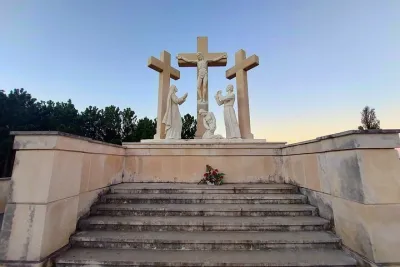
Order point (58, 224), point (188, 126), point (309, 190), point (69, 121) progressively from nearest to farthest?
point (58, 224), point (309, 190), point (69, 121), point (188, 126)

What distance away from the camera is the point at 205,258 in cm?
240

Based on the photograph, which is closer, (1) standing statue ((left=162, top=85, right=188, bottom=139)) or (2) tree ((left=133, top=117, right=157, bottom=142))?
(1) standing statue ((left=162, top=85, right=188, bottom=139))

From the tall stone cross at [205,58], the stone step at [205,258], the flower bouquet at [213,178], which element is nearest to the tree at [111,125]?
the tall stone cross at [205,58]

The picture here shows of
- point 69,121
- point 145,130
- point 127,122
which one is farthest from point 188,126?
point 69,121

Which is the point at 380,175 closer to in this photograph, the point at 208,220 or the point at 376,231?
the point at 376,231

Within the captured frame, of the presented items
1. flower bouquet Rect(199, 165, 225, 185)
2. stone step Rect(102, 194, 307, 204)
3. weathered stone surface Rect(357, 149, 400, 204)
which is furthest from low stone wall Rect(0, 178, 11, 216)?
weathered stone surface Rect(357, 149, 400, 204)

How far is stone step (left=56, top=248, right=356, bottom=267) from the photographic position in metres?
2.31

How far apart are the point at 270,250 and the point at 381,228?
1.46 m

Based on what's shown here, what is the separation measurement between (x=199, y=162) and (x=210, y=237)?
299 cm

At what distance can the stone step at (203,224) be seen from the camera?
120 inches

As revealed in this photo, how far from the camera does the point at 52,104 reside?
25062 millimetres

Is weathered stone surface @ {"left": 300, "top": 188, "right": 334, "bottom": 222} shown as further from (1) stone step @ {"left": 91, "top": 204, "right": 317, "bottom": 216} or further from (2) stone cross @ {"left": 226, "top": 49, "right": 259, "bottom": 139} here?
(2) stone cross @ {"left": 226, "top": 49, "right": 259, "bottom": 139}

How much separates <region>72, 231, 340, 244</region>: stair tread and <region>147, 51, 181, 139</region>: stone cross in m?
4.60

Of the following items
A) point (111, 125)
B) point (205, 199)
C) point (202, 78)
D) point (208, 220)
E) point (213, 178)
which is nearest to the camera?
point (208, 220)
